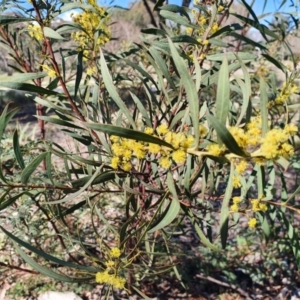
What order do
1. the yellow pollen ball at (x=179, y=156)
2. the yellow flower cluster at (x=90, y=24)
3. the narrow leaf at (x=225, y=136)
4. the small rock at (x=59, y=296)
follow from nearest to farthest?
the narrow leaf at (x=225, y=136), the yellow pollen ball at (x=179, y=156), the yellow flower cluster at (x=90, y=24), the small rock at (x=59, y=296)

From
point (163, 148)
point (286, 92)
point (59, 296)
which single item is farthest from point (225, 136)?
point (59, 296)

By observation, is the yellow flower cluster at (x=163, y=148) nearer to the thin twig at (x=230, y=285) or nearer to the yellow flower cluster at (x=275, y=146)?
the yellow flower cluster at (x=275, y=146)

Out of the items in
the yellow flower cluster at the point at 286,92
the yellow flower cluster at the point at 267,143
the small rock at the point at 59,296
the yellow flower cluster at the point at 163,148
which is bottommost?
the small rock at the point at 59,296

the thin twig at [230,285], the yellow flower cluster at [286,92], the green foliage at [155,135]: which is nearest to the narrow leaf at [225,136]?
the green foliage at [155,135]

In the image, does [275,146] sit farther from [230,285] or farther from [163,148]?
[230,285]

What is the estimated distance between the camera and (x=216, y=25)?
121 centimetres

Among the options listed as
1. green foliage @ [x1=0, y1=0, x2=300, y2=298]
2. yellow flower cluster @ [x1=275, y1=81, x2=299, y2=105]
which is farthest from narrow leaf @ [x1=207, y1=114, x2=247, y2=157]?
yellow flower cluster @ [x1=275, y1=81, x2=299, y2=105]

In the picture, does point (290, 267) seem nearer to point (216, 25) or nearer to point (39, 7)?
point (216, 25)

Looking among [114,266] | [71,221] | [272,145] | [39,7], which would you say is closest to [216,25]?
[39,7]

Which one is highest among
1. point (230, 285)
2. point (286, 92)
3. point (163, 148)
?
point (286, 92)

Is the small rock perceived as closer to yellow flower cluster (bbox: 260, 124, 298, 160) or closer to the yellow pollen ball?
the yellow pollen ball

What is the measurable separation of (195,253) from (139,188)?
115cm

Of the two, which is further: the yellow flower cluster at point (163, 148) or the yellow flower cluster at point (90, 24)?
the yellow flower cluster at point (90, 24)

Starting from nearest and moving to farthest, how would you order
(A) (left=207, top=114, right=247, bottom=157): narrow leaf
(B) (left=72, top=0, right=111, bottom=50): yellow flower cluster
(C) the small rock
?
(A) (left=207, top=114, right=247, bottom=157): narrow leaf, (B) (left=72, top=0, right=111, bottom=50): yellow flower cluster, (C) the small rock
